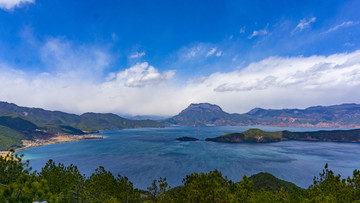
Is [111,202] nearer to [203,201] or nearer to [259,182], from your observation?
[203,201]

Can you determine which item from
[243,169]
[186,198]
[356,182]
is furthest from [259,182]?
[186,198]

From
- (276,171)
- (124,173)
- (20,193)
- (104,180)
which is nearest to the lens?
(20,193)

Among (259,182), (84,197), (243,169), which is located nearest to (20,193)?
(84,197)

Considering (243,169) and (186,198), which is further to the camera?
(243,169)

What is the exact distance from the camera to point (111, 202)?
2656cm

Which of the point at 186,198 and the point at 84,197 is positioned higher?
the point at 84,197

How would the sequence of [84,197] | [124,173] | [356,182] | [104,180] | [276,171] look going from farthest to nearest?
[276,171]
[124,173]
[104,180]
[356,182]
[84,197]

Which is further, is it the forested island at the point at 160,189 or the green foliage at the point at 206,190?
the green foliage at the point at 206,190

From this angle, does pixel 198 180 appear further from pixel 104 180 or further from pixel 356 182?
pixel 356 182

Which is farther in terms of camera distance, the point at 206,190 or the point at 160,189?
the point at 160,189

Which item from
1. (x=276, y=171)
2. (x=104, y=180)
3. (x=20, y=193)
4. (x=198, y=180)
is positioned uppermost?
(x=20, y=193)

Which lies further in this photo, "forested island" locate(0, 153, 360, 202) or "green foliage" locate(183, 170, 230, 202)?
"green foliage" locate(183, 170, 230, 202)

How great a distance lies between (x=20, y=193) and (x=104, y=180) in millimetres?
29639

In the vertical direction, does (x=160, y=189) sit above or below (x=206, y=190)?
below
